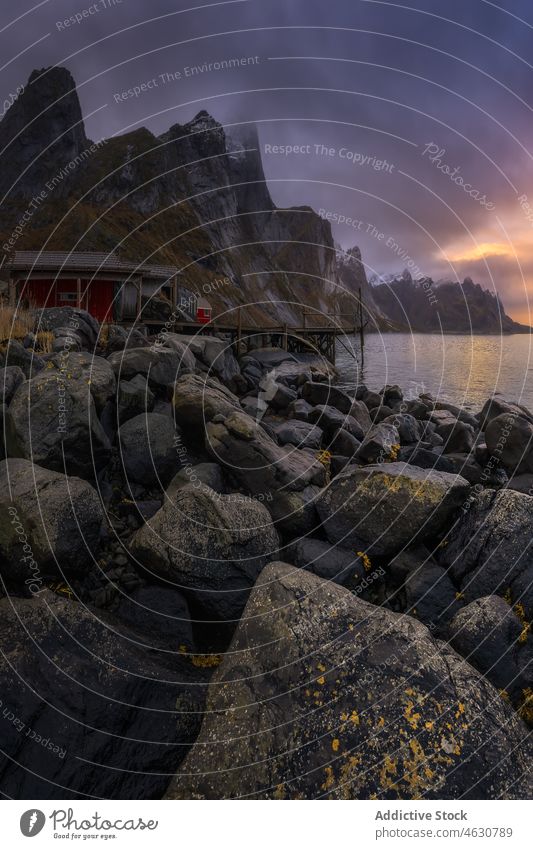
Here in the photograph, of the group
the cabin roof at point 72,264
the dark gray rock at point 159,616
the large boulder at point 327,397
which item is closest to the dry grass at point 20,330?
the dark gray rock at point 159,616

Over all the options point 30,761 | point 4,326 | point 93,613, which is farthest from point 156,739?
point 4,326

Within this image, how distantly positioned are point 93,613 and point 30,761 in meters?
1.65

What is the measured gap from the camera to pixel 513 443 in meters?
12.1

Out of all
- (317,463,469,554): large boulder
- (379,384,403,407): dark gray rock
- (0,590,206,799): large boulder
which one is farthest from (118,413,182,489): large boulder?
(379,384,403,407): dark gray rock

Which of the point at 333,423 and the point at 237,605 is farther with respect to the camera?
the point at 333,423

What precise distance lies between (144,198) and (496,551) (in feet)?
362

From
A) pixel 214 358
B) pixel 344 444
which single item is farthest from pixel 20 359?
pixel 214 358

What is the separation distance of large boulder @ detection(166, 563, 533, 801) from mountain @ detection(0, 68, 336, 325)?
215 ft

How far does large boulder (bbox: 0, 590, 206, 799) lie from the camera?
394 centimetres

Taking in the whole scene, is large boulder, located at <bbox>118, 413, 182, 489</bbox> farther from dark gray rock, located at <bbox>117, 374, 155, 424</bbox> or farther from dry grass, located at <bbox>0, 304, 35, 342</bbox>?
dry grass, located at <bbox>0, 304, 35, 342</bbox>

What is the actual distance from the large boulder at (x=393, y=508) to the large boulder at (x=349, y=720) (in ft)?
9.55

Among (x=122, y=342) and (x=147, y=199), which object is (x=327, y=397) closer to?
(x=122, y=342)

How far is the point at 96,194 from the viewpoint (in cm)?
9562

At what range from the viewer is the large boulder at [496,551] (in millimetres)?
5973
